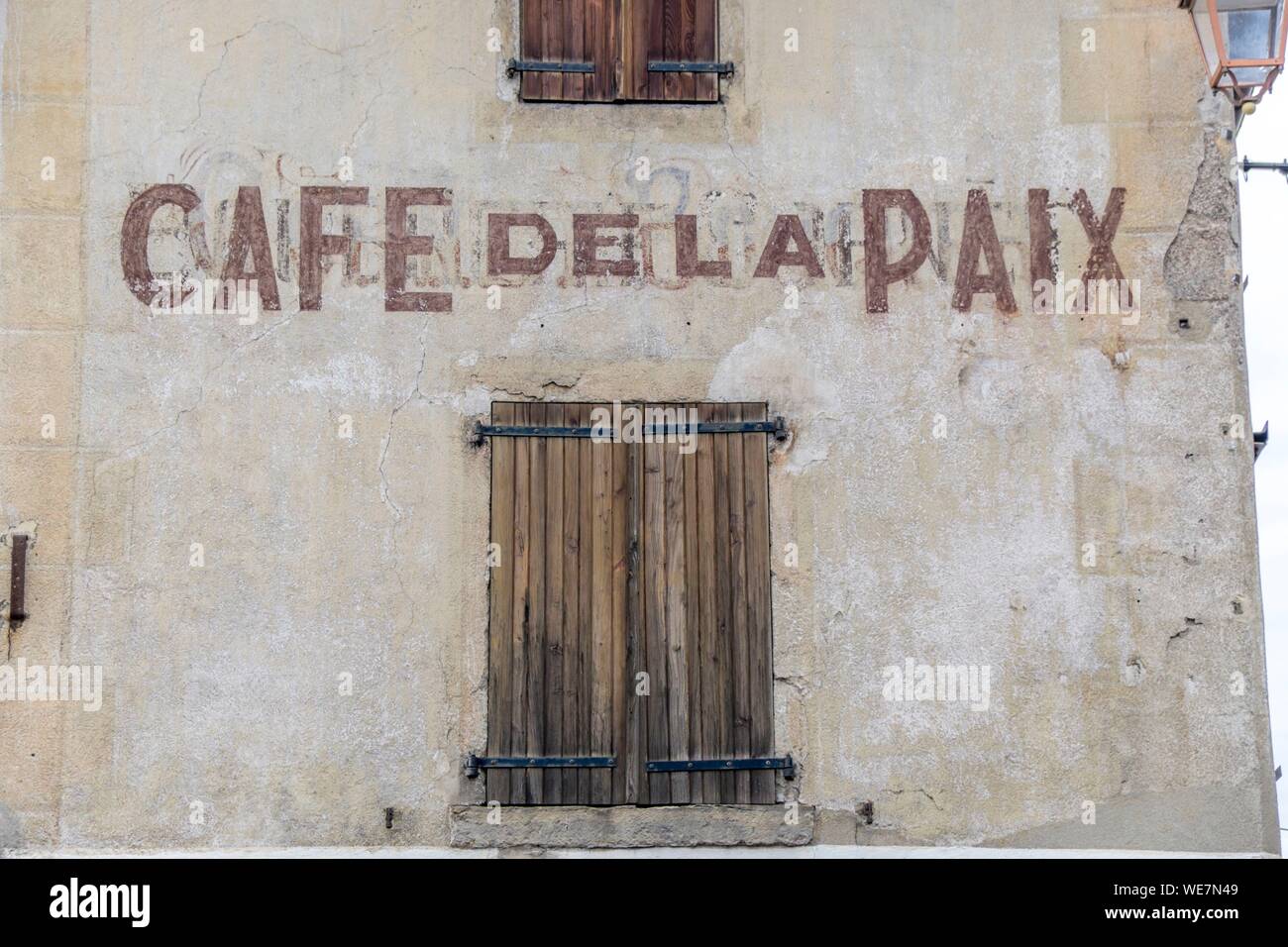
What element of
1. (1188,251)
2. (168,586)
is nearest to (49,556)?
(168,586)

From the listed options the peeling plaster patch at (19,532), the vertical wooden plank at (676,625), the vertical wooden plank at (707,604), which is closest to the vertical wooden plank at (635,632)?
the vertical wooden plank at (676,625)

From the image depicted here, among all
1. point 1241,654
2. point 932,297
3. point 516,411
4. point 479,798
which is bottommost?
point 479,798

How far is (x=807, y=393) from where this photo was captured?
25.0ft

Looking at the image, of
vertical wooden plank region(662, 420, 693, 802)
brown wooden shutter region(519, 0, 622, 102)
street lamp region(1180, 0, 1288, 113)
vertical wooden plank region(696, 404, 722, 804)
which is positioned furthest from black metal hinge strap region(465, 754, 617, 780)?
street lamp region(1180, 0, 1288, 113)

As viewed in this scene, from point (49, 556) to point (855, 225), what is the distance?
13.3 ft

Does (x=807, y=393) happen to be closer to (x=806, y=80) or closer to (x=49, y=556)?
(x=806, y=80)

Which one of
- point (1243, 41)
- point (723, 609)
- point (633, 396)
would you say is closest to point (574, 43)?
point (633, 396)

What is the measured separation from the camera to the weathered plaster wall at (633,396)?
24.0 ft

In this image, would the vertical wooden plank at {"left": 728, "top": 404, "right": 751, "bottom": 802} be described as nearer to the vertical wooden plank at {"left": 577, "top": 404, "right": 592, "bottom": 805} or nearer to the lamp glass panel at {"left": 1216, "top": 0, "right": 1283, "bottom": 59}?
the vertical wooden plank at {"left": 577, "top": 404, "right": 592, "bottom": 805}

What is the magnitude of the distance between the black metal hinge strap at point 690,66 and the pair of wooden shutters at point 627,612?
64.9 inches

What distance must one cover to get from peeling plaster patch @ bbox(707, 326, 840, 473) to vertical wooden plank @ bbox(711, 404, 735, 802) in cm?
14

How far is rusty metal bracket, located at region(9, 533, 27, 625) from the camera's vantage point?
288 inches

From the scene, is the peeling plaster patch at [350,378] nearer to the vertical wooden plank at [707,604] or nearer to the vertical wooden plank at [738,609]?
the vertical wooden plank at [707,604]

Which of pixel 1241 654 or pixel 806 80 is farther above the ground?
pixel 806 80
